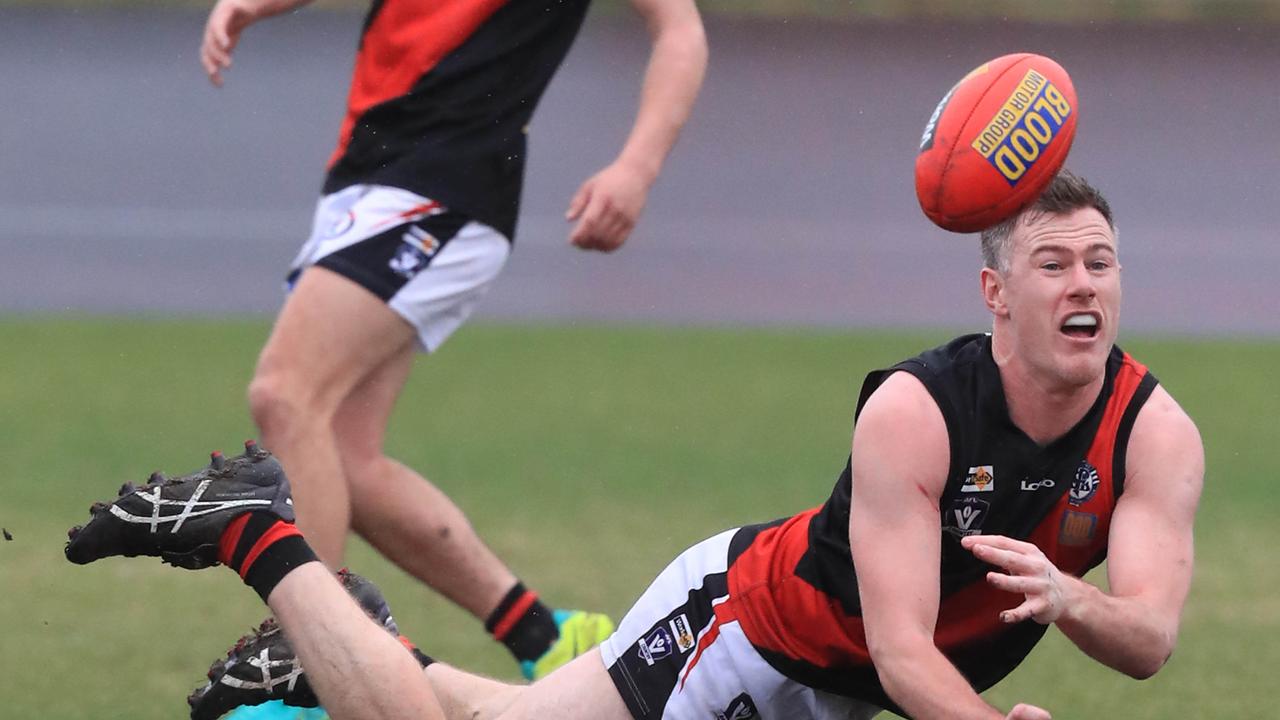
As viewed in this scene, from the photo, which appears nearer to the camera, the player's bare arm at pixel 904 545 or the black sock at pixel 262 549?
the player's bare arm at pixel 904 545

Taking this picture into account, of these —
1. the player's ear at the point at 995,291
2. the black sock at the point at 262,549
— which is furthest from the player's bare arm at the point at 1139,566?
the black sock at the point at 262,549

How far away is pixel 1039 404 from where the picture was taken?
3.85 m

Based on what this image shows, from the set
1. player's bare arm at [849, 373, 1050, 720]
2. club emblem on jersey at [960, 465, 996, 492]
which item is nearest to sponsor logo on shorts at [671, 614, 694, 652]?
player's bare arm at [849, 373, 1050, 720]

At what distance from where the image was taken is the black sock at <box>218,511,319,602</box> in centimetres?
402

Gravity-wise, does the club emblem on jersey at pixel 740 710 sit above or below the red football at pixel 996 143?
below

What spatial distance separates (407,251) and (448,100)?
0.48 meters

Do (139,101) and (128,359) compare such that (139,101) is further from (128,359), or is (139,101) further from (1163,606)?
(1163,606)

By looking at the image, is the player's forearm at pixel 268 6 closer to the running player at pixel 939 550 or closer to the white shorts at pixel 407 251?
the white shorts at pixel 407 251

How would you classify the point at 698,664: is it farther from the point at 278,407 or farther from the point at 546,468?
the point at 546,468

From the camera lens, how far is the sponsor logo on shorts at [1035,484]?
3.85m

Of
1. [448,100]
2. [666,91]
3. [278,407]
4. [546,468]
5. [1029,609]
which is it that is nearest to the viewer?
[1029,609]

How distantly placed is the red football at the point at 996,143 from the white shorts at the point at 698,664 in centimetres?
97

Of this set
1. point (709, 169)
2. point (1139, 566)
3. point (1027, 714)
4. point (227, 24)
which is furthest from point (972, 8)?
point (1027, 714)

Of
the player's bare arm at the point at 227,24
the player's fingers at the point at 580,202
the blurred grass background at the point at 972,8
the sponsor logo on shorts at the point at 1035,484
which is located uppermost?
the blurred grass background at the point at 972,8
